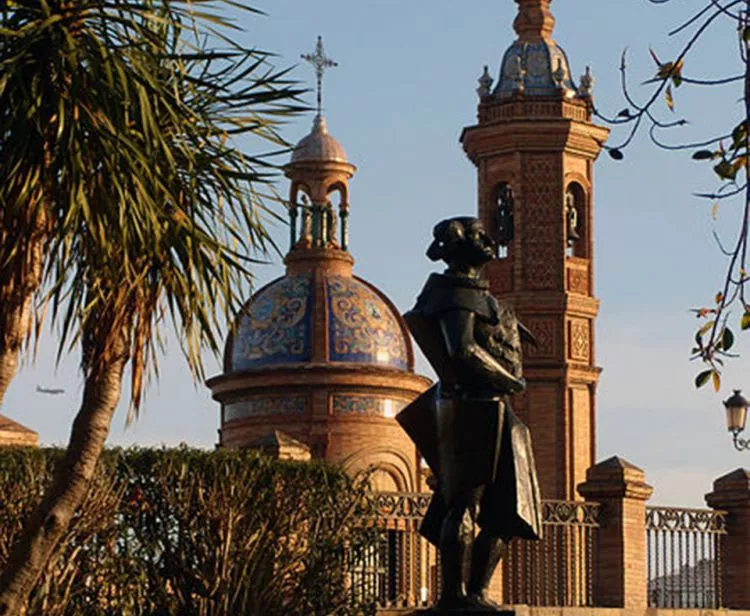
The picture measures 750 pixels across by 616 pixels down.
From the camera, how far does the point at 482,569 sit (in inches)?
529

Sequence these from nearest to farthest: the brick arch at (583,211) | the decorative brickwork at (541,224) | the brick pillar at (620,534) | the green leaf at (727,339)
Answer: the green leaf at (727,339) → the brick pillar at (620,534) → the decorative brickwork at (541,224) → the brick arch at (583,211)

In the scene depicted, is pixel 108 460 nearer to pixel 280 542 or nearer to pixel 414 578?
pixel 280 542

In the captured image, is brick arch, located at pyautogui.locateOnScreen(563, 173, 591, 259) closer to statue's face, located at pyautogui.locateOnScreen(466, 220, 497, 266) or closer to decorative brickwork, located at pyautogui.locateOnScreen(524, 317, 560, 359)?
decorative brickwork, located at pyautogui.locateOnScreen(524, 317, 560, 359)

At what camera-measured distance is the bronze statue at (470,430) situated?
1338cm

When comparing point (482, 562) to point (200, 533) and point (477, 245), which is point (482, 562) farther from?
point (200, 533)

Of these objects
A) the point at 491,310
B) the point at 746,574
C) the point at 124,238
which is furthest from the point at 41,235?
the point at 746,574

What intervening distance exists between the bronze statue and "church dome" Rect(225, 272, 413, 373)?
26896 mm

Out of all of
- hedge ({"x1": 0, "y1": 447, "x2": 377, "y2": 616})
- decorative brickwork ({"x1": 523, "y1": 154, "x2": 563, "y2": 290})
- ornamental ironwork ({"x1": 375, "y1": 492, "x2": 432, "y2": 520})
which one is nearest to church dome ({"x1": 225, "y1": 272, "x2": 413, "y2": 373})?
decorative brickwork ({"x1": 523, "y1": 154, "x2": 563, "y2": 290})

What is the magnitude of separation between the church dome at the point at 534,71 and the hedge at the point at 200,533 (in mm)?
22973

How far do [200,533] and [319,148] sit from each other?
21.4m

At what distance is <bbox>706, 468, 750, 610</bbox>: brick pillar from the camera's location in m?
28.6

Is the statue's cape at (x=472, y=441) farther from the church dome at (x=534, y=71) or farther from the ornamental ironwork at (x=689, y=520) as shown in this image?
the church dome at (x=534, y=71)

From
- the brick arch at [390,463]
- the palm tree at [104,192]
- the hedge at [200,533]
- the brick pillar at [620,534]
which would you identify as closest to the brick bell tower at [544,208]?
the brick arch at [390,463]

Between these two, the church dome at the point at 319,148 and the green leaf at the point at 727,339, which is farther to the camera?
the church dome at the point at 319,148
